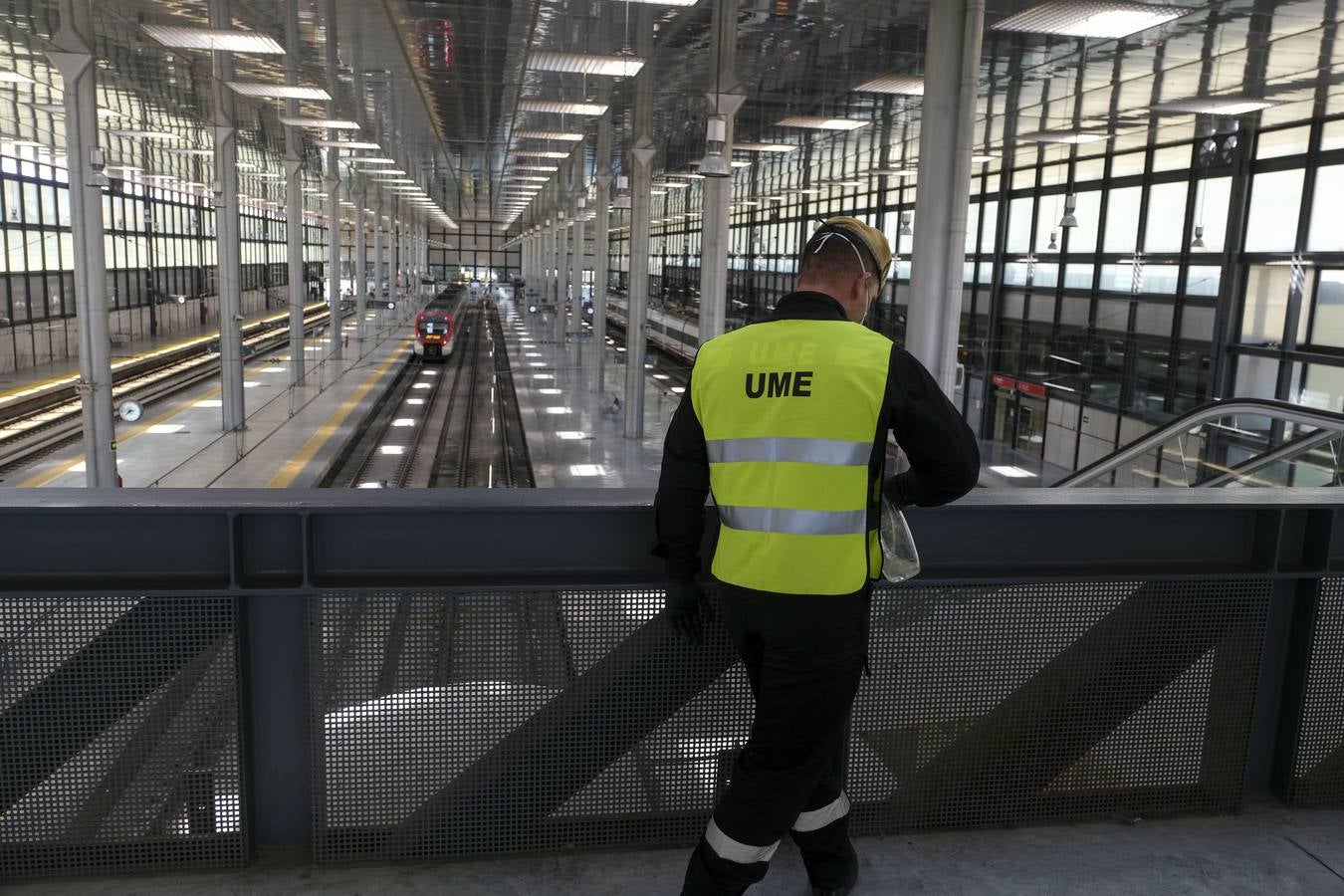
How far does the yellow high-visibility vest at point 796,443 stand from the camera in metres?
2.60

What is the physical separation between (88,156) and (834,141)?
17.8 m

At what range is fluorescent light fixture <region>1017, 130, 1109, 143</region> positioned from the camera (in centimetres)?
2277

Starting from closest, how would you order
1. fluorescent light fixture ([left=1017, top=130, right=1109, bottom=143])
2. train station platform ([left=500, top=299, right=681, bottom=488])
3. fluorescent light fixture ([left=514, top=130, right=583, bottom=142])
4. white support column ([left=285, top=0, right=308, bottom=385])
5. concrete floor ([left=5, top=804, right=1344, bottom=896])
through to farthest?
concrete floor ([left=5, top=804, right=1344, bottom=896]) → train station platform ([left=500, top=299, right=681, bottom=488]) → fluorescent light fixture ([left=1017, top=130, right=1109, bottom=143]) → fluorescent light fixture ([left=514, top=130, right=583, bottom=142]) → white support column ([left=285, top=0, right=308, bottom=385])

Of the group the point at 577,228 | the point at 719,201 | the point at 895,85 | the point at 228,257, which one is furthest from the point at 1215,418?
the point at 577,228

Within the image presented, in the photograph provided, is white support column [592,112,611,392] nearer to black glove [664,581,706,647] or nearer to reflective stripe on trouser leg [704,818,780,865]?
black glove [664,581,706,647]

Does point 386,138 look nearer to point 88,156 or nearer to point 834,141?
point 834,141

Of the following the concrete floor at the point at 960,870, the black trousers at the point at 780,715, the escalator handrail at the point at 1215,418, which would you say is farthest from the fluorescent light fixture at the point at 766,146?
the black trousers at the point at 780,715

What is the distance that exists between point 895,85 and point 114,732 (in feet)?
60.0

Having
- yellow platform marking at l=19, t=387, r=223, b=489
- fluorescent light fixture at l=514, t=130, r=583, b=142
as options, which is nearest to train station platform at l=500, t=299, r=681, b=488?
fluorescent light fixture at l=514, t=130, r=583, b=142

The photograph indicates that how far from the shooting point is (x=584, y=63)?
1611 centimetres

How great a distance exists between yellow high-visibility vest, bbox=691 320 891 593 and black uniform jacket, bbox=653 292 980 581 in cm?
4

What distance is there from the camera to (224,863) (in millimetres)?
3205

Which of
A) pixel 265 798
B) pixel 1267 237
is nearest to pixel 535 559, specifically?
pixel 265 798

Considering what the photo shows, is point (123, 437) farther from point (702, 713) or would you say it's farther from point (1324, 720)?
point (1324, 720)
